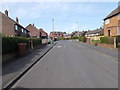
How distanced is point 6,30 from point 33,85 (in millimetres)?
33519

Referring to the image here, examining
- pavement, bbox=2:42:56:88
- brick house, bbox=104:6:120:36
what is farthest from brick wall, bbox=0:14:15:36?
pavement, bbox=2:42:56:88

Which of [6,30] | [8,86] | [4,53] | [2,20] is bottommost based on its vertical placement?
[8,86]

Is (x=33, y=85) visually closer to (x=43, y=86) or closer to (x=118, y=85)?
(x=43, y=86)

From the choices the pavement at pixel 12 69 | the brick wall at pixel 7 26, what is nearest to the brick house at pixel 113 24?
the pavement at pixel 12 69

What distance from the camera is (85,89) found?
469 cm

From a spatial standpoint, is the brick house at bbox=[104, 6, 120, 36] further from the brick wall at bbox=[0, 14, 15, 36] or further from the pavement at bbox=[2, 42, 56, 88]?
the brick wall at bbox=[0, 14, 15, 36]

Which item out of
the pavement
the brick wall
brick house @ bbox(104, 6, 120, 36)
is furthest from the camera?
the brick wall

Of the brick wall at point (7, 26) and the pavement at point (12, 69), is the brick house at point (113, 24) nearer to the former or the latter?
the pavement at point (12, 69)

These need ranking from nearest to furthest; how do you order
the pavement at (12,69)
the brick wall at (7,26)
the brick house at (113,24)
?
the pavement at (12,69)
the brick house at (113,24)
the brick wall at (7,26)

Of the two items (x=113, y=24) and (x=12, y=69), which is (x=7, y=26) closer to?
(x=113, y=24)

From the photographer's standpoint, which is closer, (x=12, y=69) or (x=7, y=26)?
(x=12, y=69)

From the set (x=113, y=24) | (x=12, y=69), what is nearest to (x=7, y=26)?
(x=113, y=24)

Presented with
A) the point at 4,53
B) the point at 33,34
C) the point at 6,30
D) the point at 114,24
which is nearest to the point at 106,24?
Result: the point at 114,24

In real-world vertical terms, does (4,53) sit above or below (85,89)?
above
